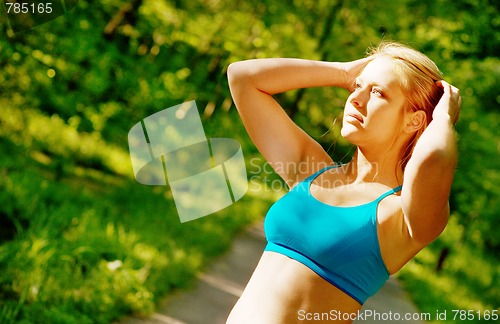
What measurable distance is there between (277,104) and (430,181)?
72 centimetres

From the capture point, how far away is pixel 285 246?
194 cm

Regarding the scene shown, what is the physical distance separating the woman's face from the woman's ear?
0.06 feet

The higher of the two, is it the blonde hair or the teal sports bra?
the blonde hair

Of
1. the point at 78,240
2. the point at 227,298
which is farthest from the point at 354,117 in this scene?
the point at 227,298

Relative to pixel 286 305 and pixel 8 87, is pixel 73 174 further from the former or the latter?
pixel 286 305

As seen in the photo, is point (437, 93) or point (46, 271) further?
point (46, 271)

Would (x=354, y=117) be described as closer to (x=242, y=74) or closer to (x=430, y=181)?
(x=430, y=181)

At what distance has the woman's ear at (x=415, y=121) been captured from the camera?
1943mm

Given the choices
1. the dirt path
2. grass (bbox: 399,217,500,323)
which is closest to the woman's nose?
the dirt path

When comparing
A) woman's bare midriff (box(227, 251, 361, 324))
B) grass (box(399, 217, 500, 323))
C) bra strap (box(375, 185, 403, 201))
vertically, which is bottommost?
grass (box(399, 217, 500, 323))

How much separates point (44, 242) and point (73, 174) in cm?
569

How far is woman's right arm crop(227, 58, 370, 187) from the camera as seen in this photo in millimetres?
2227

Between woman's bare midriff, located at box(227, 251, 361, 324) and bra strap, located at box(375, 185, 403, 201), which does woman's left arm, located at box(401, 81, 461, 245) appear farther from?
woman's bare midriff, located at box(227, 251, 361, 324)

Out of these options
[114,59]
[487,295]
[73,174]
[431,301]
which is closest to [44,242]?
[114,59]
